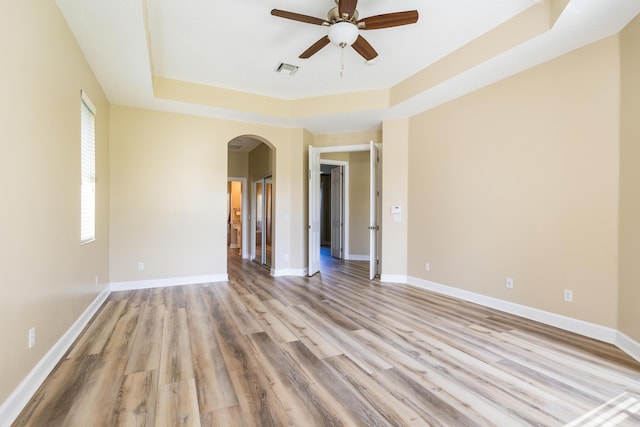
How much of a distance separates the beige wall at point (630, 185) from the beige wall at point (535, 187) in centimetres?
7

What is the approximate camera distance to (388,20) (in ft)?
8.50

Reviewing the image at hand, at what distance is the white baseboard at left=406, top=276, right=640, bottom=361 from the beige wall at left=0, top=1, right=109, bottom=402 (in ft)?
14.3

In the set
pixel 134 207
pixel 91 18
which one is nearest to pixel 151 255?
pixel 134 207

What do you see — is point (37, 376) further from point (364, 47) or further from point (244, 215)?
point (244, 215)

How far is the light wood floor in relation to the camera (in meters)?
1.75

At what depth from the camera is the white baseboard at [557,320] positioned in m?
2.56

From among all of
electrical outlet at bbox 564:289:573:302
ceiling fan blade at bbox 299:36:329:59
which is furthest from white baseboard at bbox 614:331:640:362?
ceiling fan blade at bbox 299:36:329:59

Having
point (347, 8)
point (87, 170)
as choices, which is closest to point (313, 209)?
point (87, 170)

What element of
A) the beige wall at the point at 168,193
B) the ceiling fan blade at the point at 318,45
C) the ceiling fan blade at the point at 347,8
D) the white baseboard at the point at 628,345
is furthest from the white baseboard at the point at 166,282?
the white baseboard at the point at 628,345

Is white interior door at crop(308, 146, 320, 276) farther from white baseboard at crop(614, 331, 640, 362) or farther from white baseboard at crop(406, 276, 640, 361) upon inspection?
white baseboard at crop(614, 331, 640, 362)

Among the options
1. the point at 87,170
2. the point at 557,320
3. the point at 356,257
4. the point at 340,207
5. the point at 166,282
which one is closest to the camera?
the point at 557,320

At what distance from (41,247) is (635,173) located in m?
4.64

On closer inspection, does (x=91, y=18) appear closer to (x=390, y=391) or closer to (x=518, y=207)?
(x=390, y=391)

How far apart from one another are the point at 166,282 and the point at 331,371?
141 inches
